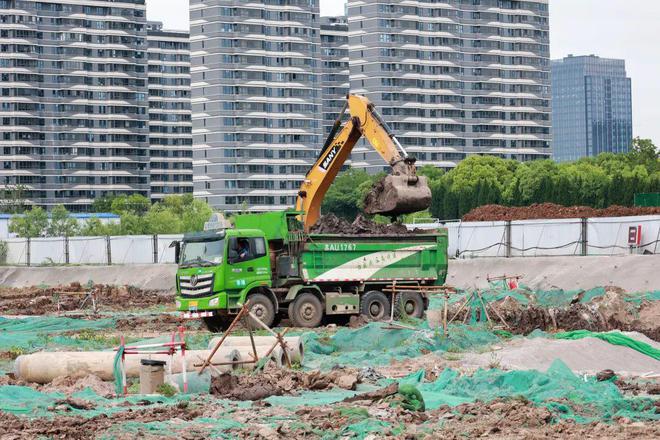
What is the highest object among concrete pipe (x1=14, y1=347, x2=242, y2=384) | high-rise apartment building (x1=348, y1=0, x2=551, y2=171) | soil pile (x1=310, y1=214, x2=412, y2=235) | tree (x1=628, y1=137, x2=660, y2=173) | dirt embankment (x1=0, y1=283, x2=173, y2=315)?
high-rise apartment building (x1=348, y1=0, x2=551, y2=171)

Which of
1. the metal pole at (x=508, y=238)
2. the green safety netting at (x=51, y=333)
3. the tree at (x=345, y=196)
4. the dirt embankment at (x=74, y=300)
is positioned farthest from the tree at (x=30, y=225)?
the green safety netting at (x=51, y=333)

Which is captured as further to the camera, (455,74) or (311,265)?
(455,74)

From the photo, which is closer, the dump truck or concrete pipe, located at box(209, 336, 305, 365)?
concrete pipe, located at box(209, 336, 305, 365)

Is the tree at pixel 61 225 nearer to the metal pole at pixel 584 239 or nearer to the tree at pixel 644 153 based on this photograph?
the metal pole at pixel 584 239

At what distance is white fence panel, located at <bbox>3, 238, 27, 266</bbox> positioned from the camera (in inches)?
2975

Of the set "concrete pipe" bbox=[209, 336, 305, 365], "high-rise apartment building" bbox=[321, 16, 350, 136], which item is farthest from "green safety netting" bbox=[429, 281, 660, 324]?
"high-rise apartment building" bbox=[321, 16, 350, 136]

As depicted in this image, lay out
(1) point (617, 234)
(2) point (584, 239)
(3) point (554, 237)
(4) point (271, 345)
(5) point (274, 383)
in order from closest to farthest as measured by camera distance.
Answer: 1. (5) point (274, 383)
2. (4) point (271, 345)
3. (1) point (617, 234)
4. (2) point (584, 239)
5. (3) point (554, 237)

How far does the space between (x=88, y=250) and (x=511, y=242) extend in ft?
93.5

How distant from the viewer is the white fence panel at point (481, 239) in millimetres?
56000

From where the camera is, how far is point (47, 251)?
244 ft

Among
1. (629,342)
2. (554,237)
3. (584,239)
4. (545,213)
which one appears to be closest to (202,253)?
(629,342)

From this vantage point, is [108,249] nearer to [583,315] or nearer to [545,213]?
[545,213]

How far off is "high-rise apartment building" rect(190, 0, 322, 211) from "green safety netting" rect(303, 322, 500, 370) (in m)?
112

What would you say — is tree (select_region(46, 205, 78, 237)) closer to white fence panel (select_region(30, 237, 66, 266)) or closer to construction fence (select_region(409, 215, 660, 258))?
white fence panel (select_region(30, 237, 66, 266))
